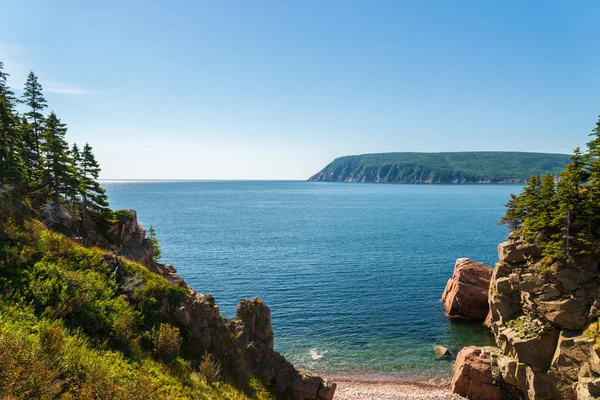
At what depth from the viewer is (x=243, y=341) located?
25984 mm

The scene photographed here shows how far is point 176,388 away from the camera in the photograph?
1717cm

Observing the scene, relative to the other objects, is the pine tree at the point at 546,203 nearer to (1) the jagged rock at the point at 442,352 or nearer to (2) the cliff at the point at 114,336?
Answer: (1) the jagged rock at the point at 442,352

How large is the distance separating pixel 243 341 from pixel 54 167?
94.7 feet

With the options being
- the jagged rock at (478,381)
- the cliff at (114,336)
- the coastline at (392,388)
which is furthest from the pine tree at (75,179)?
the jagged rock at (478,381)

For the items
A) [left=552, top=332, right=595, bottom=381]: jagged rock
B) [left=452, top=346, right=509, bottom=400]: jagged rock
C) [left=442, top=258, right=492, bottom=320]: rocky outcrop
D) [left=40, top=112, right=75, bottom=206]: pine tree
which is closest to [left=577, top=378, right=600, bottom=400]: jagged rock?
[left=552, top=332, right=595, bottom=381]: jagged rock

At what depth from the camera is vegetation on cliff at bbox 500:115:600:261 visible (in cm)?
3084

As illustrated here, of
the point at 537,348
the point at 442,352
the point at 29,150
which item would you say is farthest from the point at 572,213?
the point at 29,150

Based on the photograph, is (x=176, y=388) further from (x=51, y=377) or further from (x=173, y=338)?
(x=51, y=377)

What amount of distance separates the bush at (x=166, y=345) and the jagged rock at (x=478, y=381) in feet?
97.0

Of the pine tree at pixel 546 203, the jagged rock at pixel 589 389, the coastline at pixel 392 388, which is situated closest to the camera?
the jagged rock at pixel 589 389

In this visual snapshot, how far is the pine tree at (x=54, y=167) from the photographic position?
121 feet

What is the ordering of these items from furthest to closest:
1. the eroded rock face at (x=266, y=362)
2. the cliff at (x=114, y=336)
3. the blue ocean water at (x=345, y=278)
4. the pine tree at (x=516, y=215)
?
the blue ocean water at (x=345, y=278), the pine tree at (x=516, y=215), the eroded rock face at (x=266, y=362), the cliff at (x=114, y=336)

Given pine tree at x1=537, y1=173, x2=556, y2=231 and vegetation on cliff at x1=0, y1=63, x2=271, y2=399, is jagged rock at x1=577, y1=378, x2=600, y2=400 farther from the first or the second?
vegetation on cliff at x1=0, y1=63, x2=271, y2=399

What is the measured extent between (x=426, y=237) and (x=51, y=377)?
3819 inches
